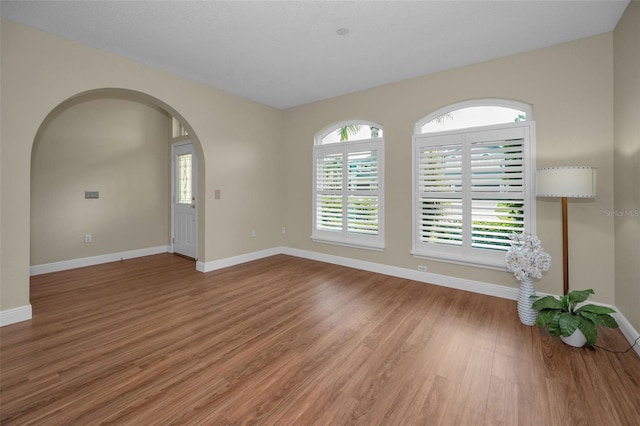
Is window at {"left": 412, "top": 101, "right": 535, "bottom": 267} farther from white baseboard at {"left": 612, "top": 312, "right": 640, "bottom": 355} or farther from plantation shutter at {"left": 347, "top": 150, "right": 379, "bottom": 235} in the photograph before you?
white baseboard at {"left": 612, "top": 312, "right": 640, "bottom": 355}

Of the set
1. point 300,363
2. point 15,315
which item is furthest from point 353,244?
point 15,315

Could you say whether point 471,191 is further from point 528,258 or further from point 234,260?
point 234,260

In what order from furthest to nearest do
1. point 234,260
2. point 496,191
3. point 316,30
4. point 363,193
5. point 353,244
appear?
point 234,260, point 353,244, point 363,193, point 496,191, point 316,30

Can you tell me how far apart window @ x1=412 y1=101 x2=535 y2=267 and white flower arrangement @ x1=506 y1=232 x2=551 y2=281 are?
20.2 inches

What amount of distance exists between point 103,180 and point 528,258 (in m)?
6.28

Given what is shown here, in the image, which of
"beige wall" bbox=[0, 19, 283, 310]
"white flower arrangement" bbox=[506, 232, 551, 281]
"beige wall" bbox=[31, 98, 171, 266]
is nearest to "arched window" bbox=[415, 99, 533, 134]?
"white flower arrangement" bbox=[506, 232, 551, 281]

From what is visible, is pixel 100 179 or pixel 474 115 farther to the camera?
pixel 100 179

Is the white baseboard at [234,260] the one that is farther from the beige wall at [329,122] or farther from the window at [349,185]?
the window at [349,185]

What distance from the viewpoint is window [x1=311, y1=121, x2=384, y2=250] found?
4336 millimetres

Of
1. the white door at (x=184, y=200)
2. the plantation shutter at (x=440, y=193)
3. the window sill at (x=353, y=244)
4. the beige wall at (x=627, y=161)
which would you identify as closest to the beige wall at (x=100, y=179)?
the white door at (x=184, y=200)

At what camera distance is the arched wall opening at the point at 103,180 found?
13.7 ft

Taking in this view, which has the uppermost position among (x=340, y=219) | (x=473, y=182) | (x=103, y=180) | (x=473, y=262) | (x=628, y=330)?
(x=103, y=180)

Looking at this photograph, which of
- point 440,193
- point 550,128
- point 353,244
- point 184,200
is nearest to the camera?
point 550,128

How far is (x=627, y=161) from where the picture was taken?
2.44 metres
